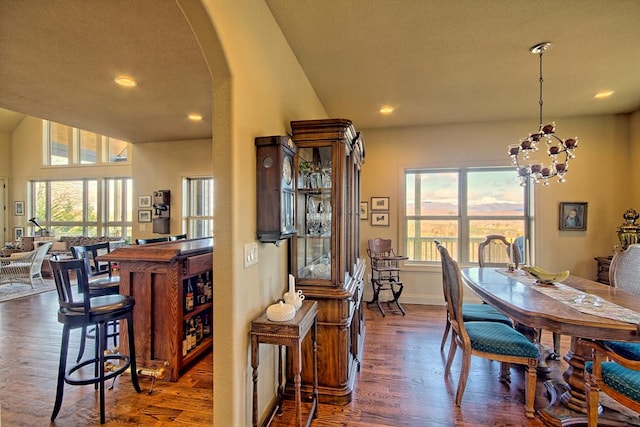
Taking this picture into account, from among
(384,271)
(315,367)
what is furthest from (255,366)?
(384,271)

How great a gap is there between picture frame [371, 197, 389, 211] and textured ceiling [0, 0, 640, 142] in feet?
4.39

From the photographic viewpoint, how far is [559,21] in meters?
2.19

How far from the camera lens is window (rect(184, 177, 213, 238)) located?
234 inches

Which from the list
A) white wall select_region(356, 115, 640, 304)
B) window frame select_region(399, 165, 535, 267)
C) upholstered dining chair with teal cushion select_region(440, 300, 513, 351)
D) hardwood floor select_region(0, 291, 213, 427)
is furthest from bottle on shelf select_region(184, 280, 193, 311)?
window frame select_region(399, 165, 535, 267)

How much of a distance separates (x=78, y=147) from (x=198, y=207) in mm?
4785

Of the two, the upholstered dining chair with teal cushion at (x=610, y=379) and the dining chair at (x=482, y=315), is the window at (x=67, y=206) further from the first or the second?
the upholstered dining chair with teal cushion at (x=610, y=379)

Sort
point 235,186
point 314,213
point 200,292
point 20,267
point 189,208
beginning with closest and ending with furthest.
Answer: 1. point 235,186
2. point 314,213
3. point 200,292
4. point 20,267
5. point 189,208

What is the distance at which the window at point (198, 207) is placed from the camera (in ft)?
19.5

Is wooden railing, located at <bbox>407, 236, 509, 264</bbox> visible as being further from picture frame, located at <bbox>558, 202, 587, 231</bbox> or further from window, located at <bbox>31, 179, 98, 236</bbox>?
window, located at <bbox>31, 179, 98, 236</bbox>

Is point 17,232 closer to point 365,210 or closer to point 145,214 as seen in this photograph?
point 145,214

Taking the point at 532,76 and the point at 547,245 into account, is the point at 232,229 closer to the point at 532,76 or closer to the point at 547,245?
the point at 532,76

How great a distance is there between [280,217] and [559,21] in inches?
98.9

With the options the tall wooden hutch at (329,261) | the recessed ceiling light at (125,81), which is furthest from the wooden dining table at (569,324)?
the recessed ceiling light at (125,81)

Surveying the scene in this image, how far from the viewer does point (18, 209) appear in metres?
8.09
